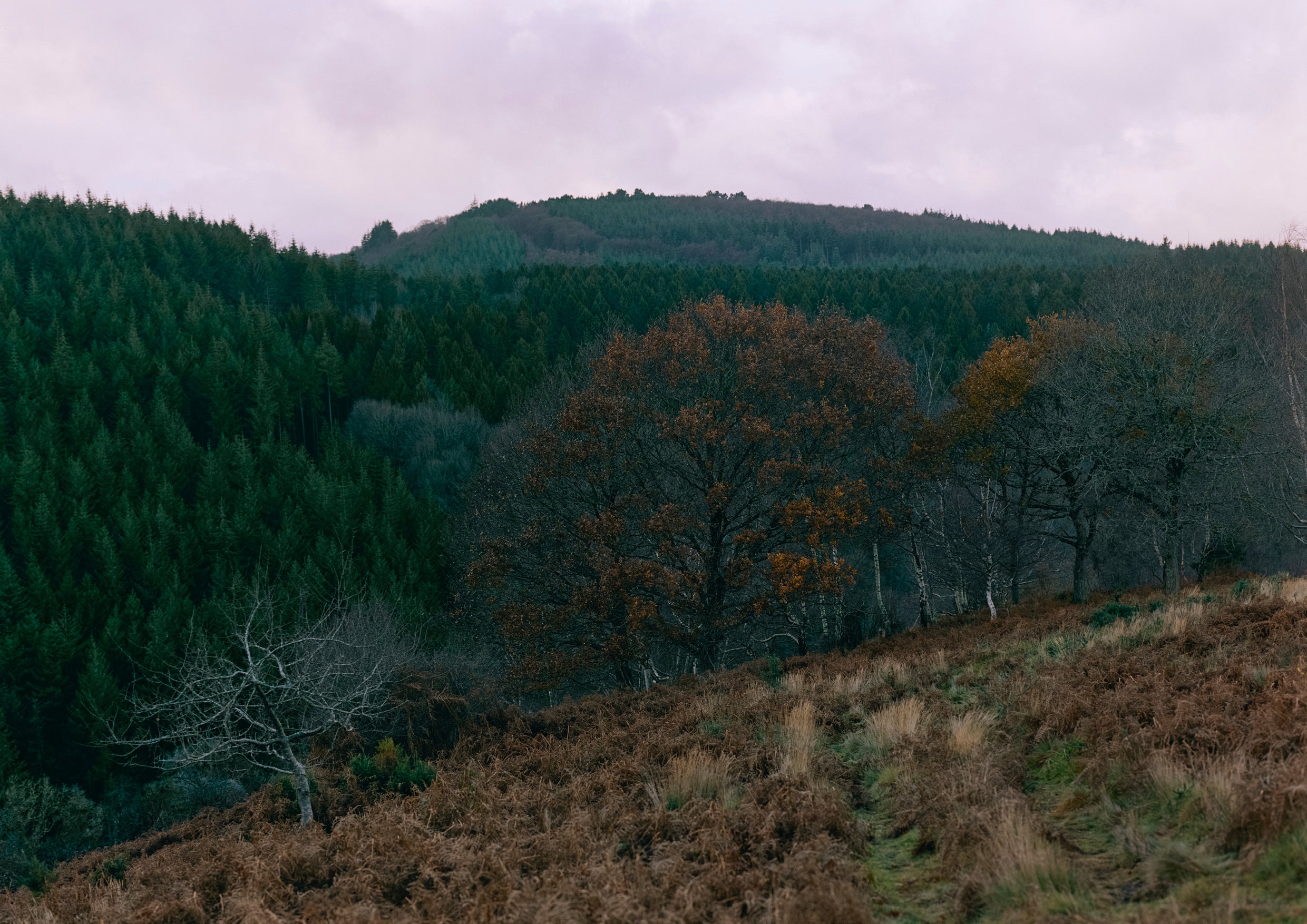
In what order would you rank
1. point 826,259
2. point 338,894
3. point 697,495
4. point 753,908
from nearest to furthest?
point 753,908 < point 338,894 < point 697,495 < point 826,259

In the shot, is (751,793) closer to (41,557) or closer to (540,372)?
(41,557)

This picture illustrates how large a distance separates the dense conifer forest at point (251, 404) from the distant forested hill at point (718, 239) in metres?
8.35

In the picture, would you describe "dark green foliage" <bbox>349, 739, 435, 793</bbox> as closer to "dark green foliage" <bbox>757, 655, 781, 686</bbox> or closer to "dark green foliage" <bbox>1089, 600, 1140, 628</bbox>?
"dark green foliage" <bbox>757, 655, 781, 686</bbox>

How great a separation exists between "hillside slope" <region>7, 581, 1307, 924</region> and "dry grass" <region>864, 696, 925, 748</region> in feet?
0.15

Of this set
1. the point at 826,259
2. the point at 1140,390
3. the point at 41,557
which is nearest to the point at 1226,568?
the point at 1140,390

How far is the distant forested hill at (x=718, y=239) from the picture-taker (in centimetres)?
13050

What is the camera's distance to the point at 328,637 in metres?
14.2

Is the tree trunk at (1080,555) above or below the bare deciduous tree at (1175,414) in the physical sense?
below

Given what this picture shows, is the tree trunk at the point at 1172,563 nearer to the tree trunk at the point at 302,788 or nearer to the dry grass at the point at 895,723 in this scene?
the dry grass at the point at 895,723

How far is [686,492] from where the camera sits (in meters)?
24.6

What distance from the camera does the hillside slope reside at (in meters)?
5.00

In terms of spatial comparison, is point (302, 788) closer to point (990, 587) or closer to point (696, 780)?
point (696, 780)

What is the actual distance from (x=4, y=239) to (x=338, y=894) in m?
106

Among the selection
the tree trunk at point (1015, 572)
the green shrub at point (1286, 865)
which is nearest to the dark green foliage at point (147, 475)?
the tree trunk at point (1015, 572)
